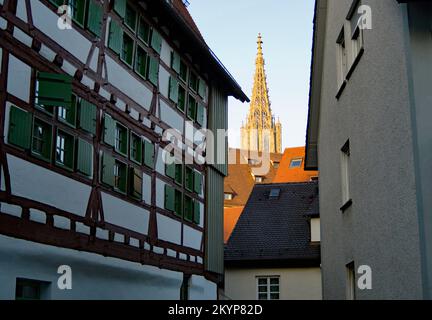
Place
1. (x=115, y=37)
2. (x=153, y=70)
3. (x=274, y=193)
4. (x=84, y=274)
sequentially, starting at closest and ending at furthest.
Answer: (x=84, y=274), (x=115, y=37), (x=153, y=70), (x=274, y=193)

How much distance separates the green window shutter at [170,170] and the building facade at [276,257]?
31.0ft

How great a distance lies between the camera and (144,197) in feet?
52.4

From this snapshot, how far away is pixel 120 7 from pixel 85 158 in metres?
3.73

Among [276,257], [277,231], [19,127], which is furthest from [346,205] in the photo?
[277,231]

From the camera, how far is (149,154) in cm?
1641

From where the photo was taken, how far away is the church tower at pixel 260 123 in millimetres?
110562

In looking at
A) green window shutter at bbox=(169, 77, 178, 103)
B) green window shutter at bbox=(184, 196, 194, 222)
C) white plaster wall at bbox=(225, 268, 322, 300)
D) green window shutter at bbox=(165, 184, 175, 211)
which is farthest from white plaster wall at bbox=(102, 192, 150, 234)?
white plaster wall at bbox=(225, 268, 322, 300)

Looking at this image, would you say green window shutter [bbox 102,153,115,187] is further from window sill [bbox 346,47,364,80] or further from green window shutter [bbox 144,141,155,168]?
window sill [bbox 346,47,364,80]

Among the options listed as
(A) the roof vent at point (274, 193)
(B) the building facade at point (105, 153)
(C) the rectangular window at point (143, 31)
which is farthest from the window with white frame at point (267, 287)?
(C) the rectangular window at point (143, 31)

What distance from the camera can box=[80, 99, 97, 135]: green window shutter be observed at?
13133 mm

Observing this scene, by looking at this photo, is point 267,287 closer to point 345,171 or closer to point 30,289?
point 345,171

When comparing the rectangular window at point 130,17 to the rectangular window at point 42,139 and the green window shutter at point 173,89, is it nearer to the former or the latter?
the green window shutter at point 173,89

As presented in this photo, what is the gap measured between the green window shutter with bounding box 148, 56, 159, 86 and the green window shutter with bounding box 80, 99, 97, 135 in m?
3.18
